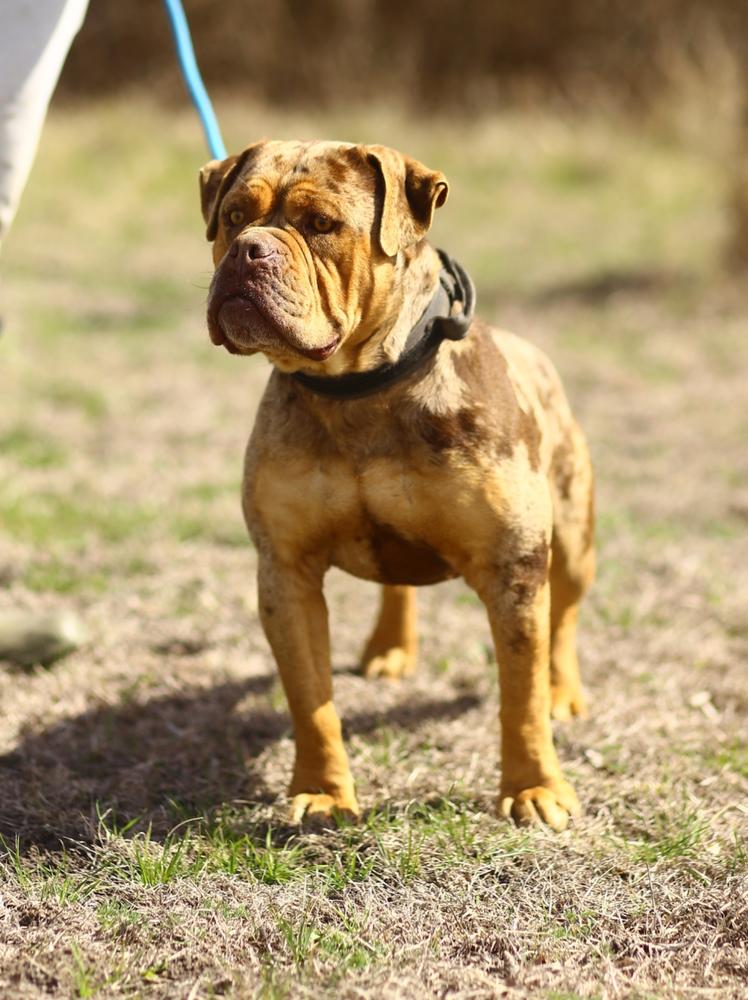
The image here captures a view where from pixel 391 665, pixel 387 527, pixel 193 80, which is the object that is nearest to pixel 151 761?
pixel 391 665

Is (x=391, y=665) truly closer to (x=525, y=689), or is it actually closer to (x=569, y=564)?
(x=569, y=564)

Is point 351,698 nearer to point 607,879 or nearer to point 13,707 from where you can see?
point 13,707

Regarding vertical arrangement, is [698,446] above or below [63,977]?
above

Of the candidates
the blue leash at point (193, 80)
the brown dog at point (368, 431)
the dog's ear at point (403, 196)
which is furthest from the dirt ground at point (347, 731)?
the blue leash at point (193, 80)

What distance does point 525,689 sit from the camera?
344 cm

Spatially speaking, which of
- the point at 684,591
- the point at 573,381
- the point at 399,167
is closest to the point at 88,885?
the point at 399,167

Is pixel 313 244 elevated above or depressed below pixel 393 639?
above

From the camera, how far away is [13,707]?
4.17 m

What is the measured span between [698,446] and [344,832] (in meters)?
5.08

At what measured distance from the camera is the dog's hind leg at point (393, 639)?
4.56m

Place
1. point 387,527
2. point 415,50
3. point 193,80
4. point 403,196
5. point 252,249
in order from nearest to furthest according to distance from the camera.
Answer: point 252,249 < point 403,196 < point 387,527 < point 193,80 < point 415,50

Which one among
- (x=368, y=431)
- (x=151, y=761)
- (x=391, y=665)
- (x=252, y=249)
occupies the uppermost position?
(x=252, y=249)

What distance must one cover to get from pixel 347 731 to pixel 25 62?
93.0 inches

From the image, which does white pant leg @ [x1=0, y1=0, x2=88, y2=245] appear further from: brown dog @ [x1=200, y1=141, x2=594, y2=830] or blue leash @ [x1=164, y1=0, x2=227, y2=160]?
brown dog @ [x1=200, y1=141, x2=594, y2=830]
